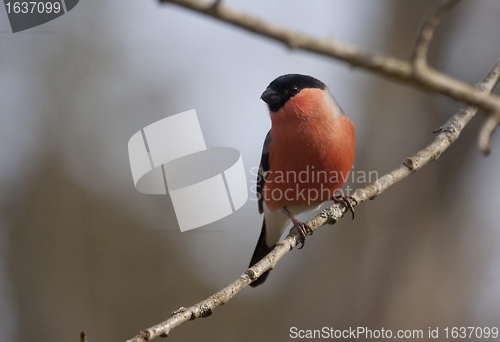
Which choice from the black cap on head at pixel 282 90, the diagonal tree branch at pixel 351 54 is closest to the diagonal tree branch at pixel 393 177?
the black cap on head at pixel 282 90

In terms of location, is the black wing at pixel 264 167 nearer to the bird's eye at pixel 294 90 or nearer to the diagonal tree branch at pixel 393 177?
the bird's eye at pixel 294 90

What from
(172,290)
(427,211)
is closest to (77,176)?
(172,290)

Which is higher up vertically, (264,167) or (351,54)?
(264,167)

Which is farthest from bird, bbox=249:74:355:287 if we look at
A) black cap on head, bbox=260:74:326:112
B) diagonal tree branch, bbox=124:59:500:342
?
diagonal tree branch, bbox=124:59:500:342

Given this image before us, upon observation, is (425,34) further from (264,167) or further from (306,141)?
(264,167)

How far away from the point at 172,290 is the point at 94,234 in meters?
1.26

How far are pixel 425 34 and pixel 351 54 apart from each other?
0.62 ft

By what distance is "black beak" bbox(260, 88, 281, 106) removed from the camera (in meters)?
2.73

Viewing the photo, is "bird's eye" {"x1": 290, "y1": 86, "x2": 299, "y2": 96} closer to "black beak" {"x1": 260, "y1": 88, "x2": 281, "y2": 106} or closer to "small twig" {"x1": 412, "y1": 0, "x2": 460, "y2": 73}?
"black beak" {"x1": 260, "y1": 88, "x2": 281, "y2": 106}

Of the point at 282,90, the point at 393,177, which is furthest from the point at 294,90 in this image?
the point at 393,177

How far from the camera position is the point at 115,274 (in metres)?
5.22

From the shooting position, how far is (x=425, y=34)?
83 cm

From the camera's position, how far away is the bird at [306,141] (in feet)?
8.85

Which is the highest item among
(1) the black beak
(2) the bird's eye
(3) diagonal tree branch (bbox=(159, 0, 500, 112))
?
(2) the bird's eye
